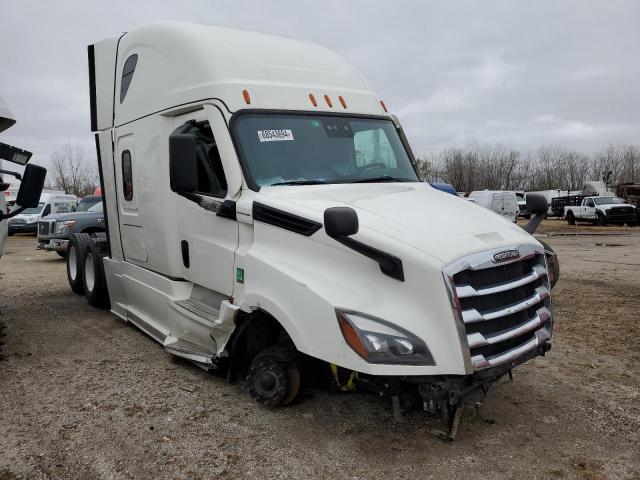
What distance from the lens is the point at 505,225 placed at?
411 centimetres

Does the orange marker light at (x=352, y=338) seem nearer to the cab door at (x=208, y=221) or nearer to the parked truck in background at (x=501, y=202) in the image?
the cab door at (x=208, y=221)

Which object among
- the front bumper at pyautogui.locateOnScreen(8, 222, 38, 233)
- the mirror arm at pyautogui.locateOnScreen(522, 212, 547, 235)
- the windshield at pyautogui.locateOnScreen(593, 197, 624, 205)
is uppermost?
the mirror arm at pyautogui.locateOnScreen(522, 212, 547, 235)

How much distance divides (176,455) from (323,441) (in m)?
1.00

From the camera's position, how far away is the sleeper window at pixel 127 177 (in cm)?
618

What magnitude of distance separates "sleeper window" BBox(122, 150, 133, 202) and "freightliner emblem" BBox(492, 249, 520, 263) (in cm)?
428

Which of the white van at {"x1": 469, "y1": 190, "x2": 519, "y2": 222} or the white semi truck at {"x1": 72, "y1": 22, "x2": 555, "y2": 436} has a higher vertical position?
the white semi truck at {"x1": 72, "y1": 22, "x2": 555, "y2": 436}

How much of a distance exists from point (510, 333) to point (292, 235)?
5.37 feet

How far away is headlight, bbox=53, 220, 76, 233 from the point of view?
1298cm

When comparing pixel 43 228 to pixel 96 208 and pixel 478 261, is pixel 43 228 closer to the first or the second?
pixel 96 208

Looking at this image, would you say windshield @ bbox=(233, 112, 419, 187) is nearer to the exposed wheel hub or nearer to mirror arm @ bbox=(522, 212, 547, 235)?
mirror arm @ bbox=(522, 212, 547, 235)

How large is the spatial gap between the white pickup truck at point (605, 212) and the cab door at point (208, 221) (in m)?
31.0

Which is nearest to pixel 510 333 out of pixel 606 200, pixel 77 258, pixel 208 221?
pixel 208 221

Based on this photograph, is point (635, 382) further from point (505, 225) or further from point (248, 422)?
point (248, 422)

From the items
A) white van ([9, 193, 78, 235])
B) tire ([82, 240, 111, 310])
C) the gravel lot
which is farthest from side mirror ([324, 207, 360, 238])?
white van ([9, 193, 78, 235])
